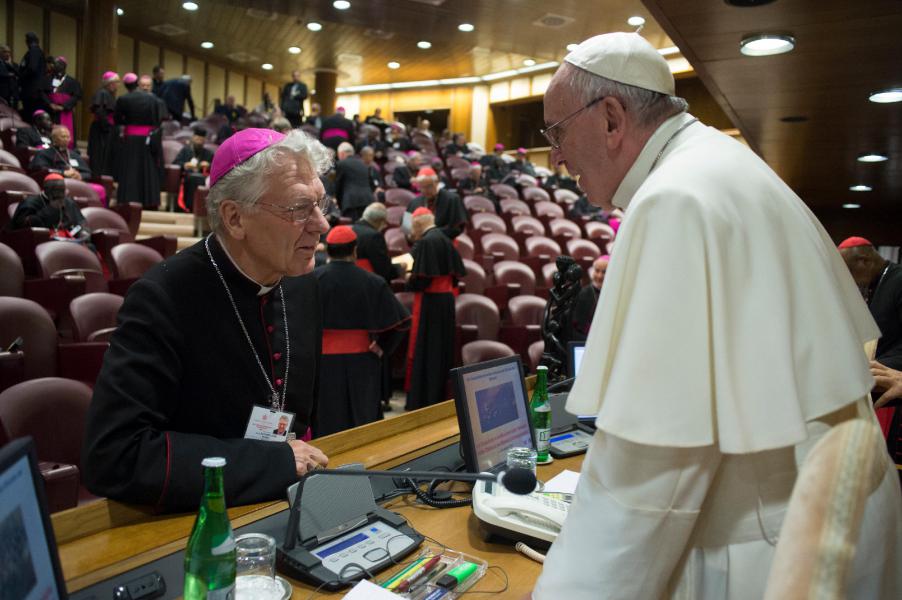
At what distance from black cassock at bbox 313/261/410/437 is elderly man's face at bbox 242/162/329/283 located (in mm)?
2689

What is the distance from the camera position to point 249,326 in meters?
1.99

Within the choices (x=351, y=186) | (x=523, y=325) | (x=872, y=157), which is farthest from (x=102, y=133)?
(x=872, y=157)

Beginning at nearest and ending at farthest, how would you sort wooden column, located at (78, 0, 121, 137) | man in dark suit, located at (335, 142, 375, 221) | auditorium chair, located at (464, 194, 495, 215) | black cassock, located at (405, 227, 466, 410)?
black cassock, located at (405, 227, 466, 410)
man in dark suit, located at (335, 142, 375, 221)
auditorium chair, located at (464, 194, 495, 215)
wooden column, located at (78, 0, 121, 137)

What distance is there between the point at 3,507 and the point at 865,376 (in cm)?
A: 130

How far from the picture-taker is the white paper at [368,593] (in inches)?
52.4

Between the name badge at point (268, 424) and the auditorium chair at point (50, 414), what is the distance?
3.74 ft

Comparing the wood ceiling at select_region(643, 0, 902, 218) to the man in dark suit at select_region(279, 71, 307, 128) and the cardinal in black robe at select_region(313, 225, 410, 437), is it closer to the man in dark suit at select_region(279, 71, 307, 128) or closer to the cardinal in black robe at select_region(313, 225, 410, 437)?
the cardinal in black robe at select_region(313, 225, 410, 437)

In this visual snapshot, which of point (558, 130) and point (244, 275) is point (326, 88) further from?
point (558, 130)

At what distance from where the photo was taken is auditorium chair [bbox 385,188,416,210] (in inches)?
466

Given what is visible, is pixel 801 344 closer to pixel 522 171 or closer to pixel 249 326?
pixel 249 326

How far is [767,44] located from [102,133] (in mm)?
9960

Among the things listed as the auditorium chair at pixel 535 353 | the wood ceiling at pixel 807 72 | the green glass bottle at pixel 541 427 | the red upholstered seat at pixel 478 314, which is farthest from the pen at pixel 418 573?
the red upholstered seat at pixel 478 314

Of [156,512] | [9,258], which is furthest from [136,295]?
[9,258]

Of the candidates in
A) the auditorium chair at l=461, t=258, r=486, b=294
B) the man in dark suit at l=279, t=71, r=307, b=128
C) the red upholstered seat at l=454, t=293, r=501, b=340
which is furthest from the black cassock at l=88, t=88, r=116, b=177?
the red upholstered seat at l=454, t=293, r=501, b=340
